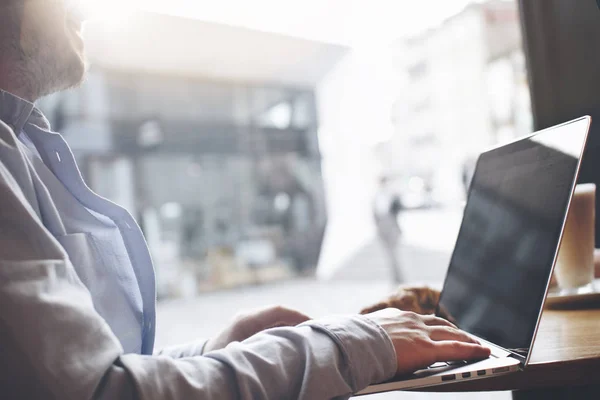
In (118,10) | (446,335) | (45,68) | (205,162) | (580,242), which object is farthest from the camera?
(205,162)

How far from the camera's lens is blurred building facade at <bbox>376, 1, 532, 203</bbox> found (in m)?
5.29

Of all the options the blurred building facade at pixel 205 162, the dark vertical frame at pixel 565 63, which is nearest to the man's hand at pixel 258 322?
the dark vertical frame at pixel 565 63

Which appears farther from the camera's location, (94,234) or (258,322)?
(258,322)

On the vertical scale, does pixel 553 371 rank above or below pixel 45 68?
below

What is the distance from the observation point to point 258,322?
75cm

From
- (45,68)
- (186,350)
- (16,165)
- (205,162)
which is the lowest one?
(186,350)

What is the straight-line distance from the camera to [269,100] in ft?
23.3

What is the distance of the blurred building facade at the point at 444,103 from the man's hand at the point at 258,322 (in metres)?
4.55

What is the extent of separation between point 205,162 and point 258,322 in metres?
5.99

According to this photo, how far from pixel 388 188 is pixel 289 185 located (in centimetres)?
230

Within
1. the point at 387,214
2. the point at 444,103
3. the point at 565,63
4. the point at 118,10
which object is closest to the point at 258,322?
the point at 565,63

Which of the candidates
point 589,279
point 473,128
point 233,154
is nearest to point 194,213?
point 233,154

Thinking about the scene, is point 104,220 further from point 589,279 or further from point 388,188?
point 388,188

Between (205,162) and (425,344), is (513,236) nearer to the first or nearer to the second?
(425,344)
